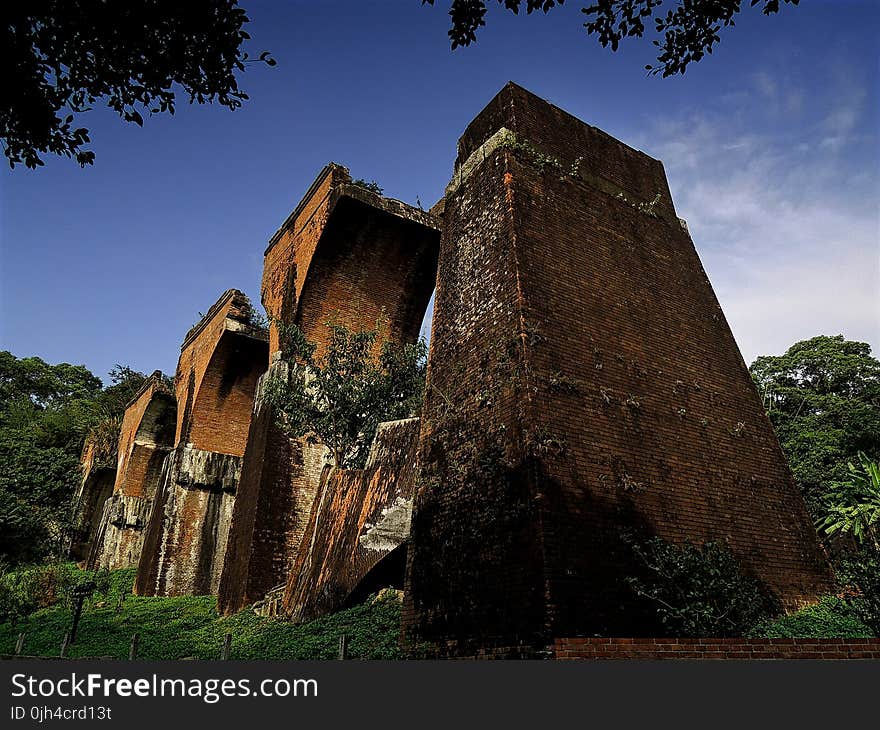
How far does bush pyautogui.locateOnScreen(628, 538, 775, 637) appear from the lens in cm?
589

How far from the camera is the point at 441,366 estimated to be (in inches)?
337

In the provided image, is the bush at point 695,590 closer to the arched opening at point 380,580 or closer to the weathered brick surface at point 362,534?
the weathered brick surface at point 362,534

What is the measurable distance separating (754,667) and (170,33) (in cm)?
638

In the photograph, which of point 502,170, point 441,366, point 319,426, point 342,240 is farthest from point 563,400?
point 342,240

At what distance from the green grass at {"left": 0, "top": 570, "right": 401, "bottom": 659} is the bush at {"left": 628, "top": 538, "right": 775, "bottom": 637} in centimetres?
283

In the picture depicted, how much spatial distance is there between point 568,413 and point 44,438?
32176mm

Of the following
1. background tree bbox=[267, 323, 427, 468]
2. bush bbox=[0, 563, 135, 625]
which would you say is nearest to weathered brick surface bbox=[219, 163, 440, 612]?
background tree bbox=[267, 323, 427, 468]

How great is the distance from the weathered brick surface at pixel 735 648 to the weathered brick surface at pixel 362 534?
3739 mm

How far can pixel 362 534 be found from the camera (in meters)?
8.88

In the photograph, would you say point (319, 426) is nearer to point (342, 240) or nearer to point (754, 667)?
point (342, 240)

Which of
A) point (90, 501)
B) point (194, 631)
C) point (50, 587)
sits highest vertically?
point (90, 501)

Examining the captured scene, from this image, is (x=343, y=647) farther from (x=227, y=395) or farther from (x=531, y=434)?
(x=227, y=395)

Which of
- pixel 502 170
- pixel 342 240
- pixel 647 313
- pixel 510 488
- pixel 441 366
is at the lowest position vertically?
pixel 510 488

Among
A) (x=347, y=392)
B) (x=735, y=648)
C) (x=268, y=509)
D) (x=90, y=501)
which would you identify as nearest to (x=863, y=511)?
(x=735, y=648)
